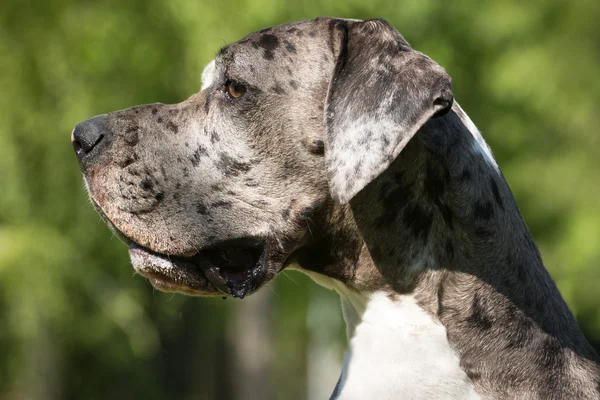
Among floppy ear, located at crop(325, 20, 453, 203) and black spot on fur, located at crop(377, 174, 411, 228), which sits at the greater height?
floppy ear, located at crop(325, 20, 453, 203)

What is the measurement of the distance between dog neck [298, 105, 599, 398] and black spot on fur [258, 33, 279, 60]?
70 centimetres

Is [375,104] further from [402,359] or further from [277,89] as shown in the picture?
[402,359]

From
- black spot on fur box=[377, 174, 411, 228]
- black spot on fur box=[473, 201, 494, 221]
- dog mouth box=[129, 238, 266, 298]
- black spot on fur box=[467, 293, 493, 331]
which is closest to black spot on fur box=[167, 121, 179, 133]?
dog mouth box=[129, 238, 266, 298]

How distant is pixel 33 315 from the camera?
12.0m

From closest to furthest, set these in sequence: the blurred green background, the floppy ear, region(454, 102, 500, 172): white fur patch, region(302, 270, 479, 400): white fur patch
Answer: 1. the floppy ear
2. region(302, 270, 479, 400): white fur patch
3. region(454, 102, 500, 172): white fur patch
4. the blurred green background

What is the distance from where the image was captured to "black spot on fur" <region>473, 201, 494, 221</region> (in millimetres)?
3779

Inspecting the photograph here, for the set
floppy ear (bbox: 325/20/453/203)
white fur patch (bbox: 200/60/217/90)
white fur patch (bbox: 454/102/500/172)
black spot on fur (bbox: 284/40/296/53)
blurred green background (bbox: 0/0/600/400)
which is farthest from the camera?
blurred green background (bbox: 0/0/600/400)

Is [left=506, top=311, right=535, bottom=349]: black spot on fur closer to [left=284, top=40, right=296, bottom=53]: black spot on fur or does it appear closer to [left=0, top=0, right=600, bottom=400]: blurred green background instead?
[left=284, top=40, right=296, bottom=53]: black spot on fur

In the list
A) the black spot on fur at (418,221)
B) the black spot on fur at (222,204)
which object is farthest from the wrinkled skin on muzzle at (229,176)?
the black spot on fur at (418,221)

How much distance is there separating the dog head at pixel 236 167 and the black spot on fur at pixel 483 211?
1.93 feet

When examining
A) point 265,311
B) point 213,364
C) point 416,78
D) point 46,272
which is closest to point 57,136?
point 46,272

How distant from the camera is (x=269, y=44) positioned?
13.4 feet

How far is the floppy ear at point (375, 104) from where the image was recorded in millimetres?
3469

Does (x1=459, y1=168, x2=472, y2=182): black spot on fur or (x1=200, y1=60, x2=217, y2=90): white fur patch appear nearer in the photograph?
(x1=459, y1=168, x2=472, y2=182): black spot on fur
